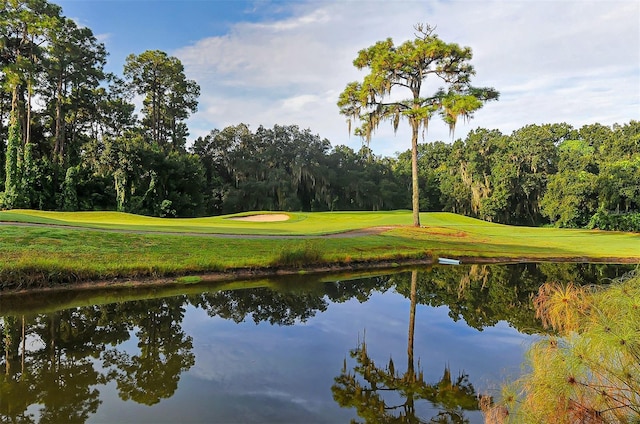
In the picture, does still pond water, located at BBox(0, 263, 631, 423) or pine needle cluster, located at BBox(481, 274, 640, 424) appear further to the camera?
still pond water, located at BBox(0, 263, 631, 423)

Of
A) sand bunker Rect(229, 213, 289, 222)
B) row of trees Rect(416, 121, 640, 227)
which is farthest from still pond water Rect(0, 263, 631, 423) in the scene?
row of trees Rect(416, 121, 640, 227)

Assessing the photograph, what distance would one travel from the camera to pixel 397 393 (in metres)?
4.52

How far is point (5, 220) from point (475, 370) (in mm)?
17608

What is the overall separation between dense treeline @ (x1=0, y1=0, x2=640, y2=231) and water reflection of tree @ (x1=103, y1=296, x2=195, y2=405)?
31.3 meters

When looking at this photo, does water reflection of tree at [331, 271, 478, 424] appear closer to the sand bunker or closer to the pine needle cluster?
the pine needle cluster

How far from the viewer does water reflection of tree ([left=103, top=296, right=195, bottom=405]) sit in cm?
450

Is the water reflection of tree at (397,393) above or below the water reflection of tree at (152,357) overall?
below

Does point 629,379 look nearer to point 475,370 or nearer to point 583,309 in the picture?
point 583,309

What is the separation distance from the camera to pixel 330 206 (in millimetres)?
52438

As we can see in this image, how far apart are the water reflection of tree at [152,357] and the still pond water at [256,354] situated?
0.02 metres

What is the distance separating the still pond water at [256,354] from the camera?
163 inches

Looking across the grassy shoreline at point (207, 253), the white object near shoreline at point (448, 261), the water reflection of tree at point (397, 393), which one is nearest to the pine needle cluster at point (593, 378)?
the water reflection of tree at point (397, 393)

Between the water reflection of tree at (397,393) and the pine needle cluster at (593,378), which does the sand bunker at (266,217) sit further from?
the pine needle cluster at (593,378)

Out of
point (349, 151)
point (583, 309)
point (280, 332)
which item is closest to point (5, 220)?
point (280, 332)
